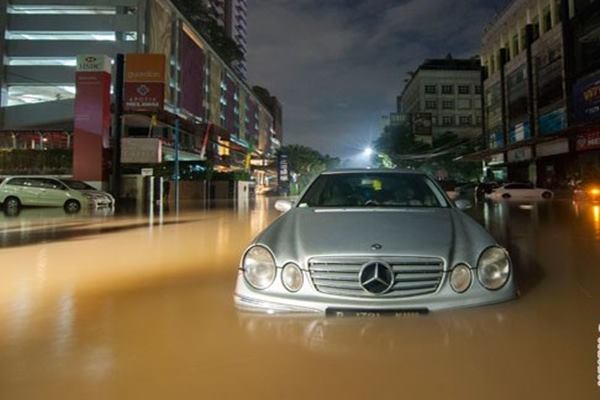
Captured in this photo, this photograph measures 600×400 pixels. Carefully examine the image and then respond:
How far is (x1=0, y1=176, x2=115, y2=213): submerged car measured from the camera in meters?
20.8

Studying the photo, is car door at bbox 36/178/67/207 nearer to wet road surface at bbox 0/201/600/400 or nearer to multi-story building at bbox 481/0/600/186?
wet road surface at bbox 0/201/600/400

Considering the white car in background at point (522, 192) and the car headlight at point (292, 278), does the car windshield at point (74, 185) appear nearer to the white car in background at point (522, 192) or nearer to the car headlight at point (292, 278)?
the car headlight at point (292, 278)

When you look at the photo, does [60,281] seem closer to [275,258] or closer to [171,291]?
[171,291]

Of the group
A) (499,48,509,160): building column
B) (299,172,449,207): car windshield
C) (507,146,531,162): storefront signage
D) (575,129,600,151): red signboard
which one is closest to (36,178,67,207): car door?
(299,172,449,207): car windshield

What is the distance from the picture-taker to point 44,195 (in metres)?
21.3

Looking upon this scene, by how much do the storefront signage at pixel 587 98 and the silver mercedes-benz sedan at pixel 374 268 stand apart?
35.0 m

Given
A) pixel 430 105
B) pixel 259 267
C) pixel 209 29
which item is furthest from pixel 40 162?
pixel 430 105

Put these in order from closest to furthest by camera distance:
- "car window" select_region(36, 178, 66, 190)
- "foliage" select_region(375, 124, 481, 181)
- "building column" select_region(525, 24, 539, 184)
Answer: "car window" select_region(36, 178, 66, 190)
"building column" select_region(525, 24, 539, 184)
"foliage" select_region(375, 124, 481, 181)

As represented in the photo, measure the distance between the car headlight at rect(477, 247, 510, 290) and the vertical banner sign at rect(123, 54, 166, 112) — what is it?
31.7 metres

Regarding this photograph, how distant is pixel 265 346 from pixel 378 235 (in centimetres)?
124

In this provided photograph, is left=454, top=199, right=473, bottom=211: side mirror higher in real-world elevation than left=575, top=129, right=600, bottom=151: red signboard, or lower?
lower

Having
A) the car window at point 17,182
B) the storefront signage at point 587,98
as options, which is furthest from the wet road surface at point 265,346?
the storefront signage at point 587,98

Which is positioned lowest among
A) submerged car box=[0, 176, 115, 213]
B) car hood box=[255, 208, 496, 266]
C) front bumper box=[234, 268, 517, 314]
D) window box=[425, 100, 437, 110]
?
front bumper box=[234, 268, 517, 314]

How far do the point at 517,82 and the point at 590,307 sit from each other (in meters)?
51.4
